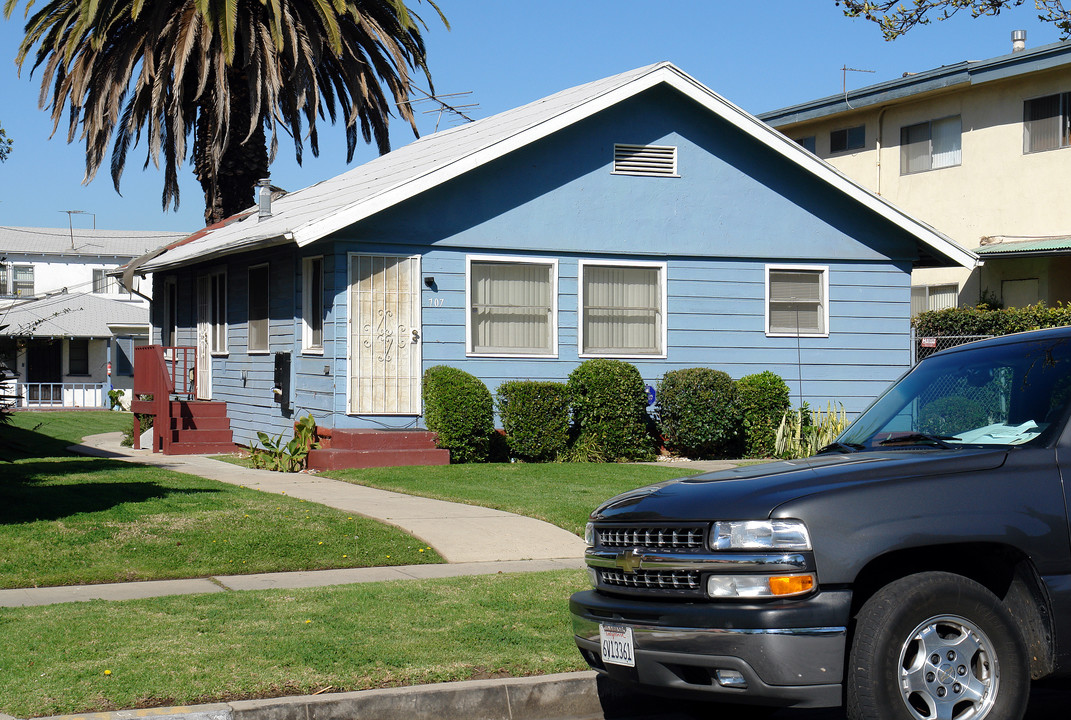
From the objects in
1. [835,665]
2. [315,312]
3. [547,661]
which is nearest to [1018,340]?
[835,665]

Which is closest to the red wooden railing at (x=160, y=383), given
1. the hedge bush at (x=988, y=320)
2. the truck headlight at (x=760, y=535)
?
the hedge bush at (x=988, y=320)

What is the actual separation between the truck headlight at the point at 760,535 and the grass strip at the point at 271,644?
1.95 meters

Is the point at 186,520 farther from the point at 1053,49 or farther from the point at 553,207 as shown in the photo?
the point at 1053,49

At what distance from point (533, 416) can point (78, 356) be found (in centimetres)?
3455

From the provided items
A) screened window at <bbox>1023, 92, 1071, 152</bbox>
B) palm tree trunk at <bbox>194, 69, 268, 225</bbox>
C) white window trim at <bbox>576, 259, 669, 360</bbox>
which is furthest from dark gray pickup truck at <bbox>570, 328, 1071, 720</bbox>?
screened window at <bbox>1023, 92, 1071, 152</bbox>

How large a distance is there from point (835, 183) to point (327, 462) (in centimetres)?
898

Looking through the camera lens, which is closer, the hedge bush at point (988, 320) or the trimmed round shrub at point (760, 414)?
the trimmed round shrub at point (760, 414)

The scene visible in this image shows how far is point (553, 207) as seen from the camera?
17.8 m

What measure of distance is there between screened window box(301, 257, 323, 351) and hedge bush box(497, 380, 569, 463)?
2959 millimetres

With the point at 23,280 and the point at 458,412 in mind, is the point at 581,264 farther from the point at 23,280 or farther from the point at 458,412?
the point at 23,280

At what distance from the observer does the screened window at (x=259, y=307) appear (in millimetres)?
19234

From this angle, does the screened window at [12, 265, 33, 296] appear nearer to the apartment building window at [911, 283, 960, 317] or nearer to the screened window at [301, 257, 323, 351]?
the screened window at [301, 257, 323, 351]

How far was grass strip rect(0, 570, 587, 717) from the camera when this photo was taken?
5922 mm

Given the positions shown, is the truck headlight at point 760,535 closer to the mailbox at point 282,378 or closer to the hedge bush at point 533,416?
the hedge bush at point 533,416
